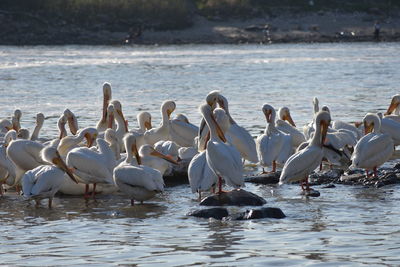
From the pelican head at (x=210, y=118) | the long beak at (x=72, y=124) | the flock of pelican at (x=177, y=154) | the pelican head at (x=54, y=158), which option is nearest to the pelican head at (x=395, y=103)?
the flock of pelican at (x=177, y=154)

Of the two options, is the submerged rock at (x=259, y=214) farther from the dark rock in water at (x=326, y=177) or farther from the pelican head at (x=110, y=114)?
the pelican head at (x=110, y=114)

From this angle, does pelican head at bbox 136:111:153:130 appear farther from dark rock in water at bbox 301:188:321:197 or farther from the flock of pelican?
dark rock in water at bbox 301:188:321:197

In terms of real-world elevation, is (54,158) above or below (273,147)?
above

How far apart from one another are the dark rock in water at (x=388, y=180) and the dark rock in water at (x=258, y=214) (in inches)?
81.6

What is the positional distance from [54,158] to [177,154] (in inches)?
75.7

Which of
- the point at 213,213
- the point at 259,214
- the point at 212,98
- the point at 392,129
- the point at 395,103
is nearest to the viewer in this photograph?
the point at 259,214

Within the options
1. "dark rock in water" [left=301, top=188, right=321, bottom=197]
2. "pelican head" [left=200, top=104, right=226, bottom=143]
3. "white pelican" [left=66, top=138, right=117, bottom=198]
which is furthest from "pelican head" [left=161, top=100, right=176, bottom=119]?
"dark rock in water" [left=301, top=188, right=321, bottom=197]

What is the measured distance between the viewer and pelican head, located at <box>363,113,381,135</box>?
1228cm

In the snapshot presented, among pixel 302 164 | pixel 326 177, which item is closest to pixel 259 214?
pixel 302 164

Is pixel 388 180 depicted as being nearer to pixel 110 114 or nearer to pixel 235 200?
pixel 235 200

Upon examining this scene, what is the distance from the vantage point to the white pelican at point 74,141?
11672 mm

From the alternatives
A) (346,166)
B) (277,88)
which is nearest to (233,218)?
(346,166)

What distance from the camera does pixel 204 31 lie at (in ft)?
189

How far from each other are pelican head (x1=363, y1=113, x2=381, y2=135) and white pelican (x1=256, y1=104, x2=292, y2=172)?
3.44 ft
